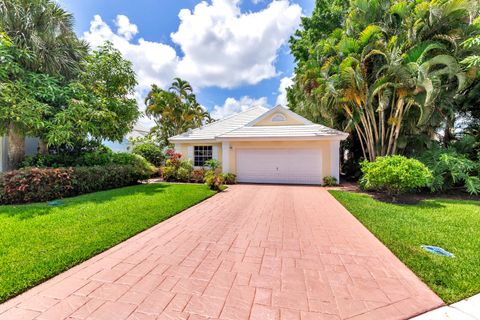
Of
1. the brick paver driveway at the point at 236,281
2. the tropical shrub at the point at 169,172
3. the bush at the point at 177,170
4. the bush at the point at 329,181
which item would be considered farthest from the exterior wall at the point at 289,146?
the brick paver driveway at the point at 236,281

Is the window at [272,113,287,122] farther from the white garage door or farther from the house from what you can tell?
the white garage door

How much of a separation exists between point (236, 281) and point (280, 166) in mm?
9987

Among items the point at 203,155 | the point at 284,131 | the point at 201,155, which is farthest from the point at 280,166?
the point at 201,155

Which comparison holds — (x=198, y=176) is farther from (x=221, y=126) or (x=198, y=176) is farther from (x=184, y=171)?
(x=221, y=126)

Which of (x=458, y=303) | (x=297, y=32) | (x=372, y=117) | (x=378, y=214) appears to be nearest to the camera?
(x=458, y=303)

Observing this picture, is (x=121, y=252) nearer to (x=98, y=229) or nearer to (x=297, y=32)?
(x=98, y=229)

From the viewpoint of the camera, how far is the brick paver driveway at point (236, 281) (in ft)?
7.59

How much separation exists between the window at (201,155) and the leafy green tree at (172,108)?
27.7 feet

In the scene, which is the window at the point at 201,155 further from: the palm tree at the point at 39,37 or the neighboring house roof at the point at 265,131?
the palm tree at the point at 39,37

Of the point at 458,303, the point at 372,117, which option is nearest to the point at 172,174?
the point at 372,117

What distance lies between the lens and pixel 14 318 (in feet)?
7.20

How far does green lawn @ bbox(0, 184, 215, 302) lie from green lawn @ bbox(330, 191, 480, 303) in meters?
5.34

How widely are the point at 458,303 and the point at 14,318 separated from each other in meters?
5.07

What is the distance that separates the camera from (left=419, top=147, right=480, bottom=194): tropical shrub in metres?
8.21
